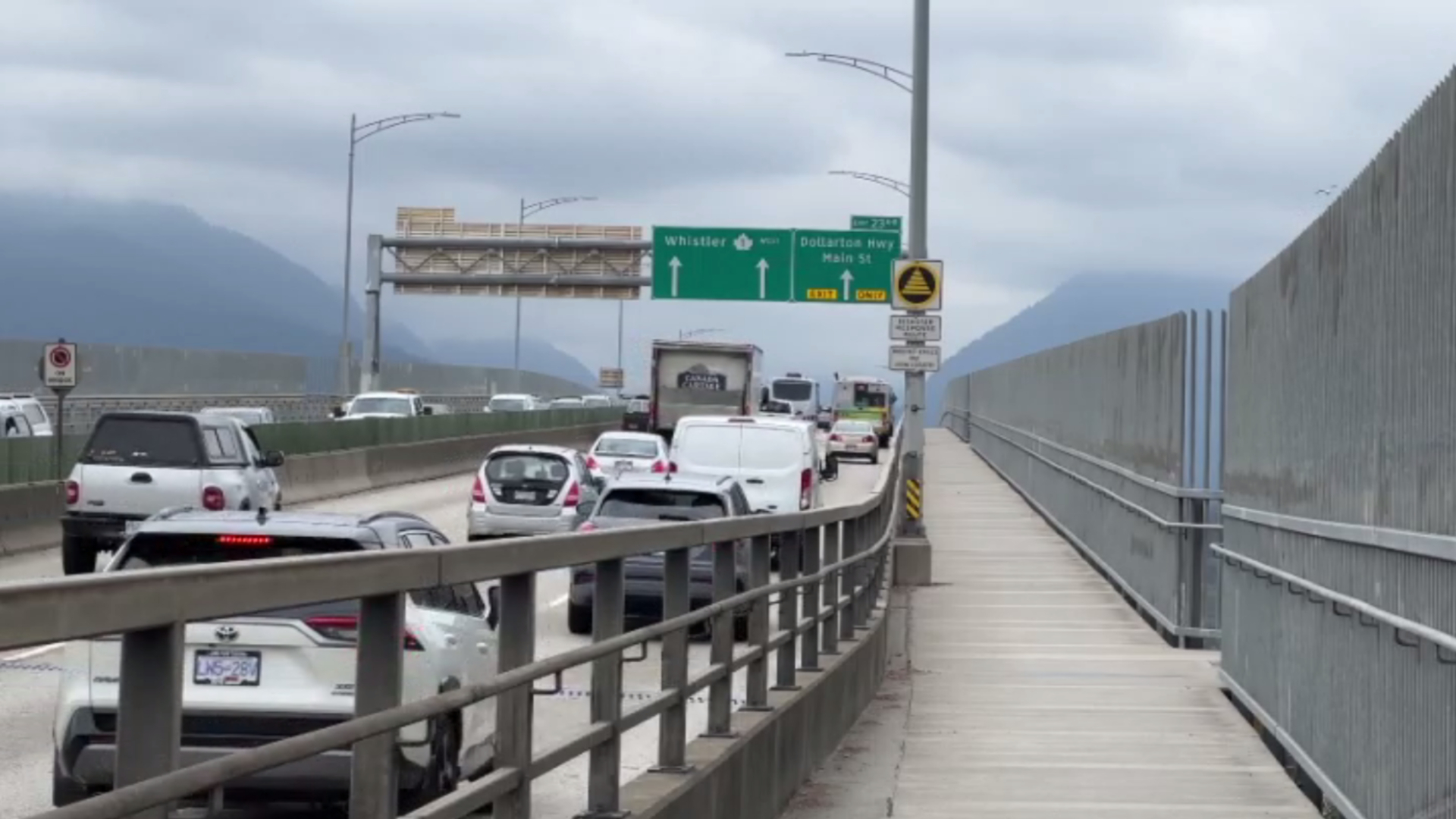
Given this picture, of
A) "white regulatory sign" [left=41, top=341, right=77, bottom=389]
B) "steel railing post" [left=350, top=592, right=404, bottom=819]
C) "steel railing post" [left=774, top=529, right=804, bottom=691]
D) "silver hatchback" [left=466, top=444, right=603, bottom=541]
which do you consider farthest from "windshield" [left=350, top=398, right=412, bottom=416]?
"steel railing post" [left=350, top=592, right=404, bottom=819]

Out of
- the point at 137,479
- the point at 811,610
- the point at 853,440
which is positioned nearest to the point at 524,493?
the point at 137,479

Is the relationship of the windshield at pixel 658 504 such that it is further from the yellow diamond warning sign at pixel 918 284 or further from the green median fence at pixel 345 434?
the green median fence at pixel 345 434

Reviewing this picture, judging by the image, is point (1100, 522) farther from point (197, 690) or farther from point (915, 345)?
point (197, 690)

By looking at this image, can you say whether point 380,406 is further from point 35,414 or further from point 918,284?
point 918,284

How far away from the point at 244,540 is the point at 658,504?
13.2 metres

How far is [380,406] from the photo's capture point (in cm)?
5728

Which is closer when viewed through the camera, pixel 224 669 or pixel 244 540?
pixel 224 669

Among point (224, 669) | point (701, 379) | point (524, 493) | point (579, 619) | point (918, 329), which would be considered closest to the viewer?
point (224, 669)

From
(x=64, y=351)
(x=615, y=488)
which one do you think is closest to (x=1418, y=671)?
(x=615, y=488)

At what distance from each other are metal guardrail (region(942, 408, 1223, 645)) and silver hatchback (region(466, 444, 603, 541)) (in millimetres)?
7163

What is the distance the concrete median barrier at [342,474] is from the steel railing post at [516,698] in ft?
76.9

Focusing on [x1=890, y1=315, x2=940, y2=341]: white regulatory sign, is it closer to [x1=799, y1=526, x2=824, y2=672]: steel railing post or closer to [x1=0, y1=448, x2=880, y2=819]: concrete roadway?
[x1=799, y1=526, x2=824, y2=672]: steel railing post

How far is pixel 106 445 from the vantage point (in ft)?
81.6

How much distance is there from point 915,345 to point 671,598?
22203 millimetres
